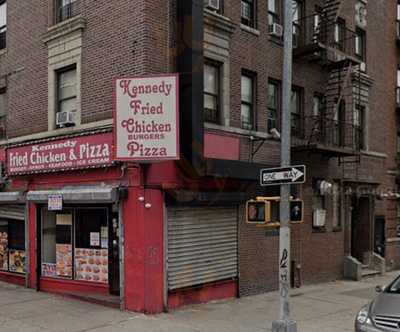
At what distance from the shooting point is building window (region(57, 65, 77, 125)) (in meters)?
13.7

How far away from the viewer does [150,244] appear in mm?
11727

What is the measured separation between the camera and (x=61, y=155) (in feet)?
44.2

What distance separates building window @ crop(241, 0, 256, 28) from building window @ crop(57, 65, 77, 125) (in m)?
4.90

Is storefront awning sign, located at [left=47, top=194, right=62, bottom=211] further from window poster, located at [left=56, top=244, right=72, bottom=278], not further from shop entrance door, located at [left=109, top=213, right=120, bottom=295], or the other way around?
shop entrance door, located at [left=109, top=213, right=120, bottom=295]

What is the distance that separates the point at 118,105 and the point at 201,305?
5.18 metres

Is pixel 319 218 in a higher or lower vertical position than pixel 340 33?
lower

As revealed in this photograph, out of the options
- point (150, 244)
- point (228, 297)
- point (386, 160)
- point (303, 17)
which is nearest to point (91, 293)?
point (150, 244)

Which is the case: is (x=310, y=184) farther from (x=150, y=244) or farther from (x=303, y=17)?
(x=150, y=244)

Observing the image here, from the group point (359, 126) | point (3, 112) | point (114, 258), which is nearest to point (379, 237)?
point (359, 126)

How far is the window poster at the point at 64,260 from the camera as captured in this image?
1388 cm

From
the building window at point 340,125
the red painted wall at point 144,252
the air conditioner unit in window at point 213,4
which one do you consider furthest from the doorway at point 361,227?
the red painted wall at point 144,252

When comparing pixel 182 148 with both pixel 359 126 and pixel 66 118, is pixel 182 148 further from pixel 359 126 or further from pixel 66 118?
pixel 359 126

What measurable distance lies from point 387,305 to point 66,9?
425 inches

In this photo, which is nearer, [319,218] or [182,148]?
[182,148]
